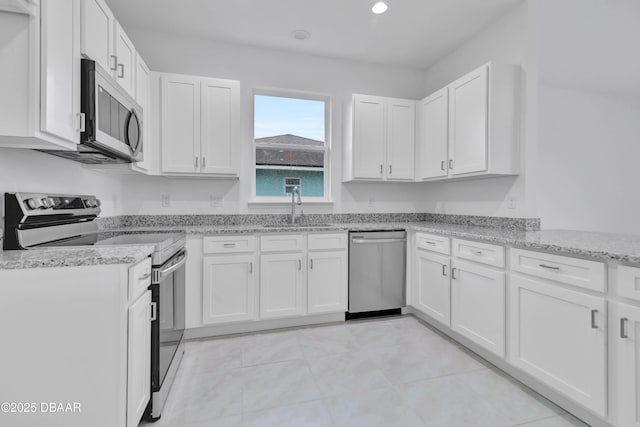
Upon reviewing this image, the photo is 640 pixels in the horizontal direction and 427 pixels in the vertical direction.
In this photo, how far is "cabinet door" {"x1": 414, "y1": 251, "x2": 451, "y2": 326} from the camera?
262cm

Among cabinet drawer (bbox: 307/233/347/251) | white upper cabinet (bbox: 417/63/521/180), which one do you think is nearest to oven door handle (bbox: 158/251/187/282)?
cabinet drawer (bbox: 307/233/347/251)

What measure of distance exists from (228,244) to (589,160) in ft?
15.2

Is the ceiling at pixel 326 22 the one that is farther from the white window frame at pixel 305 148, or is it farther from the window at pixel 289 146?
the window at pixel 289 146

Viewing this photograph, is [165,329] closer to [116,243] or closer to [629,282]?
[116,243]

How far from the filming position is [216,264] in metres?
2.63

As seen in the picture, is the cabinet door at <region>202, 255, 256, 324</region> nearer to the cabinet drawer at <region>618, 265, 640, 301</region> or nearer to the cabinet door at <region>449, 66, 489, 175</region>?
the cabinet door at <region>449, 66, 489, 175</region>

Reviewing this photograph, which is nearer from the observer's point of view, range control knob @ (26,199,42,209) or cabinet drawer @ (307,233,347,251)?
range control knob @ (26,199,42,209)

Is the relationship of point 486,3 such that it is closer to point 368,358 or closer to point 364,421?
point 368,358

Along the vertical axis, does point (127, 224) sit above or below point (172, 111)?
below

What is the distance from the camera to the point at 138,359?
1.43 meters

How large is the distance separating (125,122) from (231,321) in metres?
1.74

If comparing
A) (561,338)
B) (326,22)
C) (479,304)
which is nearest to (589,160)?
(479,304)

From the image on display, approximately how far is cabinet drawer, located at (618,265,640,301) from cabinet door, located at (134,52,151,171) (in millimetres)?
3074

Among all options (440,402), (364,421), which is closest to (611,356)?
(440,402)
